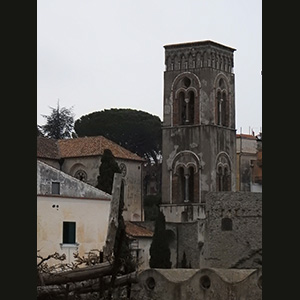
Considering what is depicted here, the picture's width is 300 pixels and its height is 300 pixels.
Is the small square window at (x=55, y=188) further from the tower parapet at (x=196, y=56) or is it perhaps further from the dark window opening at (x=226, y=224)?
the tower parapet at (x=196, y=56)

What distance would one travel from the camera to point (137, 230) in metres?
40.0

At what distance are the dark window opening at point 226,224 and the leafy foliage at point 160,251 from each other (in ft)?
9.37

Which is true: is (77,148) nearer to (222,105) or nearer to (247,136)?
(222,105)

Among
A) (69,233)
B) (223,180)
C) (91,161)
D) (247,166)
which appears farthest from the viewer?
(247,166)

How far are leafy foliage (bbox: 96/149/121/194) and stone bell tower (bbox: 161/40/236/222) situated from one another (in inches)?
221

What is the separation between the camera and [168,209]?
4472 centimetres

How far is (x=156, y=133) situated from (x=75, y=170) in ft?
62.3

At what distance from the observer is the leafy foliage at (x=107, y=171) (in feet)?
125

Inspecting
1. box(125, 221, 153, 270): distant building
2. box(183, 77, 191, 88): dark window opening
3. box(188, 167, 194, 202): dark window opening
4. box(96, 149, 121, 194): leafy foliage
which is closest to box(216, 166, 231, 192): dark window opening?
box(188, 167, 194, 202): dark window opening

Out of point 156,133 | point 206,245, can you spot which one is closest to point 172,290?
point 206,245

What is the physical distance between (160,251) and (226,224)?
354cm

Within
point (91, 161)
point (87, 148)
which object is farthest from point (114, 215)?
point (87, 148)

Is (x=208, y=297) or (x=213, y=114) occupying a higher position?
(x=213, y=114)
